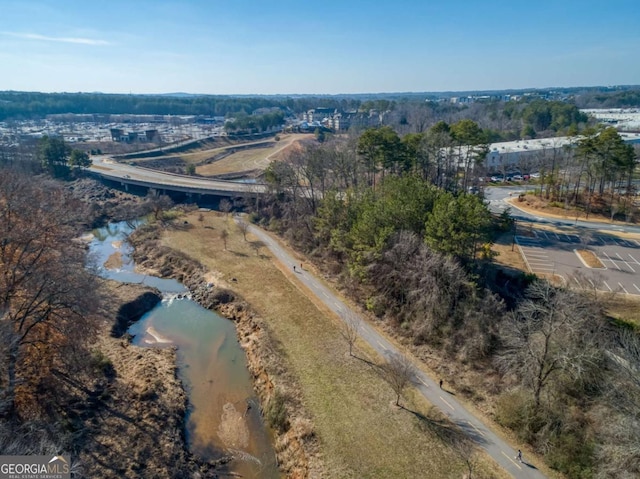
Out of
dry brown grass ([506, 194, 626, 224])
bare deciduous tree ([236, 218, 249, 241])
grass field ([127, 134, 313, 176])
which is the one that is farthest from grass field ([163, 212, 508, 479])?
grass field ([127, 134, 313, 176])

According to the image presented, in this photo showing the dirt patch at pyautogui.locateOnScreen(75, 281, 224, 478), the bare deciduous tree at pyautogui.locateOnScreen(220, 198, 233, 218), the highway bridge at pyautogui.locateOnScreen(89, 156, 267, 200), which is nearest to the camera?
the dirt patch at pyautogui.locateOnScreen(75, 281, 224, 478)

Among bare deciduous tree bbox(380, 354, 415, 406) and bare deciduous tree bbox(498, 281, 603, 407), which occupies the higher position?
bare deciduous tree bbox(498, 281, 603, 407)

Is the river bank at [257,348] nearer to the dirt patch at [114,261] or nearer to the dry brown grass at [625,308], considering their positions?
the dirt patch at [114,261]

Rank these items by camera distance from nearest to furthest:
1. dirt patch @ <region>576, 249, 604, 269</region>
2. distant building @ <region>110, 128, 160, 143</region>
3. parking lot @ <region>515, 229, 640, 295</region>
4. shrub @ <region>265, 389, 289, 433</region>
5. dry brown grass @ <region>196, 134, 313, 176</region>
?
shrub @ <region>265, 389, 289, 433</region> → parking lot @ <region>515, 229, 640, 295</region> → dirt patch @ <region>576, 249, 604, 269</region> → dry brown grass @ <region>196, 134, 313, 176</region> → distant building @ <region>110, 128, 160, 143</region>

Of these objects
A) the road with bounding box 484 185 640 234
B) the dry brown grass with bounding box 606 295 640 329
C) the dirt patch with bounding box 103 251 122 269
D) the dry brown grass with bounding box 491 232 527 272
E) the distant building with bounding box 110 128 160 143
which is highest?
the distant building with bounding box 110 128 160 143

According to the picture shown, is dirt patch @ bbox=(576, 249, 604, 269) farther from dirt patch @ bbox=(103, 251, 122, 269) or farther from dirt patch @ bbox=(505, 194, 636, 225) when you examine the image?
dirt patch @ bbox=(103, 251, 122, 269)
